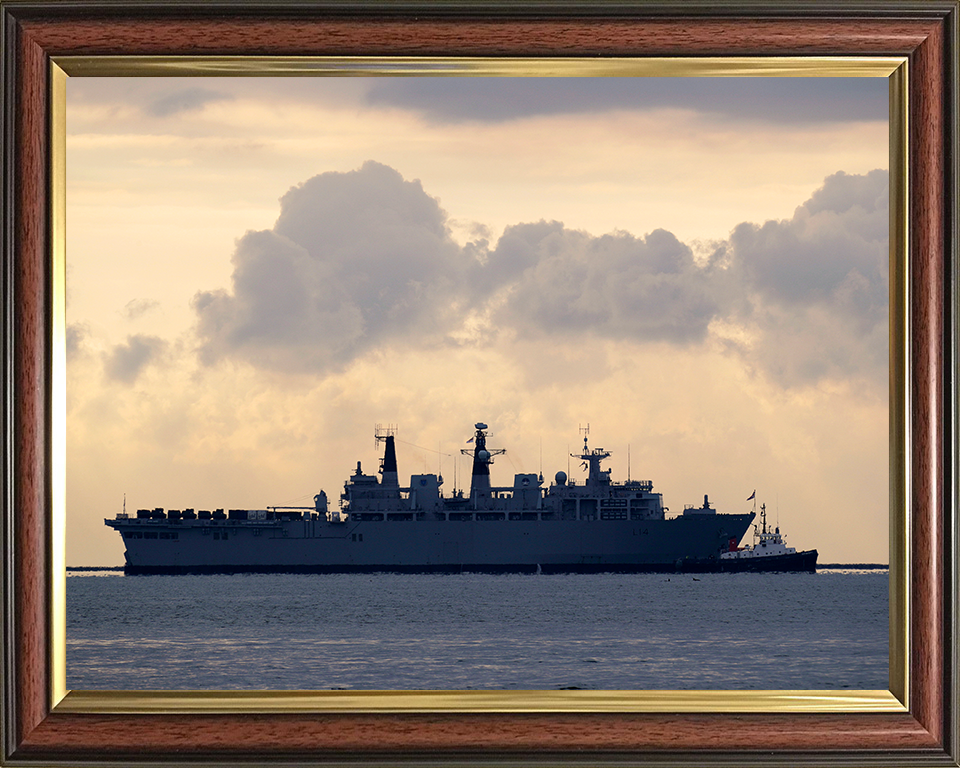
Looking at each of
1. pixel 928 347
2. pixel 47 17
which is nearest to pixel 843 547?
pixel 928 347

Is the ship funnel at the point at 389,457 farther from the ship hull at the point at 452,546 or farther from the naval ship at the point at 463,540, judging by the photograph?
the ship hull at the point at 452,546

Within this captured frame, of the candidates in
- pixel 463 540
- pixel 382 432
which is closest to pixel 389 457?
pixel 382 432

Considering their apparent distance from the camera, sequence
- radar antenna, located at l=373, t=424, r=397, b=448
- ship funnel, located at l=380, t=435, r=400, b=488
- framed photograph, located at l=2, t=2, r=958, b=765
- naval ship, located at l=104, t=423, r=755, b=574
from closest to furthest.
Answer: framed photograph, located at l=2, t=2, r=958, b=765, radar antenna, located at l=373, t=424, r=397, b=448, ship funnel, located at l=380, t=435, r=400, b=488, naval ship, located at l=104, t=423, r=755, b=574

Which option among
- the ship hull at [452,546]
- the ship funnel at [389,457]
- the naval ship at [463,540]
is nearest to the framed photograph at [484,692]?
the ship funnel at [389,457]

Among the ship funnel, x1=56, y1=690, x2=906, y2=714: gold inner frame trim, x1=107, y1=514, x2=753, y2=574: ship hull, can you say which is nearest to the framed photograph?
x1=56, y1=690, x2=906, y2=714: gold inner frame trim

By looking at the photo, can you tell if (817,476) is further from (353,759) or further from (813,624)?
(813,624)

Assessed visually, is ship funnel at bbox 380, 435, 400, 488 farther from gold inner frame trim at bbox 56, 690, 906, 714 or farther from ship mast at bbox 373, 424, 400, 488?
gold inner frame trim at bbox 56, 690, 906, 714
